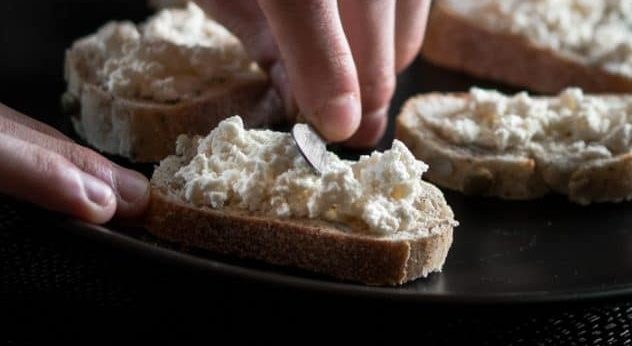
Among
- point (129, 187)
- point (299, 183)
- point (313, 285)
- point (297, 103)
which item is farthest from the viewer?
point (297, 103)

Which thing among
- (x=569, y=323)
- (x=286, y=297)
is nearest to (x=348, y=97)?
(x=286, y=297)

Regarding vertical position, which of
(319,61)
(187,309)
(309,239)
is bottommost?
(187,309)

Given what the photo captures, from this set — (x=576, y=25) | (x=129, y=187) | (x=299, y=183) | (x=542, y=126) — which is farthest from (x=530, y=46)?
(x=129, y=187)

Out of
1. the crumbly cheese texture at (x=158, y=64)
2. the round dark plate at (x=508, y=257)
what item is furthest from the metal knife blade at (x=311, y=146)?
the crumbly cheese texture at (x=158, y=64)

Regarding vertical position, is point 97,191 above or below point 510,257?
above

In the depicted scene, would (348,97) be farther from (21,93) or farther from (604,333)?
(21,93)

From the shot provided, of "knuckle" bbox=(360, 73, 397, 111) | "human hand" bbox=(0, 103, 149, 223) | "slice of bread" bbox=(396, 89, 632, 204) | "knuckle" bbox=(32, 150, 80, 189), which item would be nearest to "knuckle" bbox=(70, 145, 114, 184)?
"human hand" bbox=(0, 103, 149, 223)

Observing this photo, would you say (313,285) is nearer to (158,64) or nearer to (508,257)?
(508,257)

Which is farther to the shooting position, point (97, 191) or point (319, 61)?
point (319, 61)
